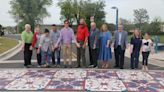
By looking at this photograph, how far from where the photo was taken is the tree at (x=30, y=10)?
87750 millimetres

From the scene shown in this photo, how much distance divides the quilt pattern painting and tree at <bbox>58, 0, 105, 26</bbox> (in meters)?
68.1

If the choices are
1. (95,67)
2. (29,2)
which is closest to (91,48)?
(95,67)

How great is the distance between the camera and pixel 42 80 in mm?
11914

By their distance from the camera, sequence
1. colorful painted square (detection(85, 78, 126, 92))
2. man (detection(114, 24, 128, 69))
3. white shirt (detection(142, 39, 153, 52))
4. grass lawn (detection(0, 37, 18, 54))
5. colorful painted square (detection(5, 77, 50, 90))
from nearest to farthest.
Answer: colorful painted square (detection(85, 78, 126, 92)) → colorful painted square (detection(5, 77, 50, 90)) → white shirt (detection(142, 39, 153, 52)) → man (detection(114, 24, 128, 69)) → grass lawn (detection(0, 37, 18, 54))

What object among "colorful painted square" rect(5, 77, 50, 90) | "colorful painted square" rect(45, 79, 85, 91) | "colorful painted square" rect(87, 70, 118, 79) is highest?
"colorful painted square" rect(5, 77, 50, 90)

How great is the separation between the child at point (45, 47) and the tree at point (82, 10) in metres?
66.2

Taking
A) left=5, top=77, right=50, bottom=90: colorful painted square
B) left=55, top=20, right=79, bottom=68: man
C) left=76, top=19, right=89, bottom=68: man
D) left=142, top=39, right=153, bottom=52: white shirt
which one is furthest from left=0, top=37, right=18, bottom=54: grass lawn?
left=5, top=77, right=50, bottom=90: colorful painted square

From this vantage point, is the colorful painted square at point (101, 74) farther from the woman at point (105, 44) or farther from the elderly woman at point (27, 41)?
the elderly woman at point (27, 41)

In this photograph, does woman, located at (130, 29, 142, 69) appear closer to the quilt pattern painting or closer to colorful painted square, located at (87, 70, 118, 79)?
the quilt pattern painting

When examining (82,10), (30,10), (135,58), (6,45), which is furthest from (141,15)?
(135,58)

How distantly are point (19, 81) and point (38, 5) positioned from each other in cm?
7937

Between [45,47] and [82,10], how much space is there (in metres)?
76.4

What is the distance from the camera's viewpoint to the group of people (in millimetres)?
15049

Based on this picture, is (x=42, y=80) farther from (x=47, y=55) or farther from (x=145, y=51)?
(x=145, y=51)
